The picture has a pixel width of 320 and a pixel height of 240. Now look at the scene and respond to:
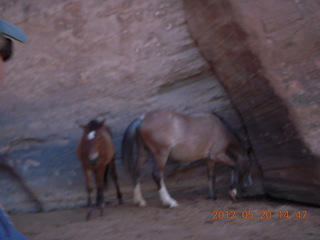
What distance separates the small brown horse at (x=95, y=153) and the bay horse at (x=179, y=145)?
353 mm

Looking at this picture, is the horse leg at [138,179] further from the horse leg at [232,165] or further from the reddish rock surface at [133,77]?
the horse leg at [232,165]

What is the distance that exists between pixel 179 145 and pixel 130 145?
75cm

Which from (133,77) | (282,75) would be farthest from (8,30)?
(133,77)

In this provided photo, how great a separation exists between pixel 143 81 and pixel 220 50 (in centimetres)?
150

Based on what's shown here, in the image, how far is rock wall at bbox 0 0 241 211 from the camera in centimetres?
674

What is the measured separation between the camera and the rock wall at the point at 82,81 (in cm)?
674

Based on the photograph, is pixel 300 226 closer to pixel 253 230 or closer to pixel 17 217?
pixel 253 230

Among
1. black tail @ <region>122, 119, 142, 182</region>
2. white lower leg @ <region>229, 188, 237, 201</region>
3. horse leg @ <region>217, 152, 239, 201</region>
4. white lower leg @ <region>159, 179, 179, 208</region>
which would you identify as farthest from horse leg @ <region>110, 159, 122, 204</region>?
white lower leg @ <region>229, 188, 237, 201</region>

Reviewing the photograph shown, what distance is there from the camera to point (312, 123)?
5.20 m

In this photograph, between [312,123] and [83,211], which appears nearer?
[312,123]

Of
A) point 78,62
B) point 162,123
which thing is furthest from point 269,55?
point 78,62

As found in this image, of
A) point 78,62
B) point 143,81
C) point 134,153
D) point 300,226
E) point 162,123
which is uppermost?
point 78,62
